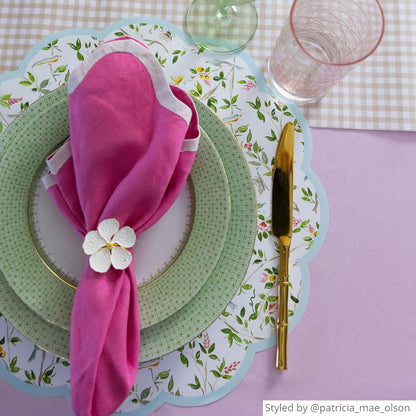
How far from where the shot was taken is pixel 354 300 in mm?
Result: 553

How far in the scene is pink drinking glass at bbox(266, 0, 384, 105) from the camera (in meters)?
0.50

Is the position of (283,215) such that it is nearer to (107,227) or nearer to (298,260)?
(298,260)

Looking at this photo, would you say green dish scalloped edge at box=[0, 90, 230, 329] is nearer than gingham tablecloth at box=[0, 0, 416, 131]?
Yes

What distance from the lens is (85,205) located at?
1.43 feet

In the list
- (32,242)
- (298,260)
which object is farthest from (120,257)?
(298,260)

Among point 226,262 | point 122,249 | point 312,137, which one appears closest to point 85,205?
point 122,249

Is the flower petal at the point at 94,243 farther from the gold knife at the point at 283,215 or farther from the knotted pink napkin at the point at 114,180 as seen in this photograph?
the gold knife at the point at 283,215

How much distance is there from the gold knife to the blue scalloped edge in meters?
0.02

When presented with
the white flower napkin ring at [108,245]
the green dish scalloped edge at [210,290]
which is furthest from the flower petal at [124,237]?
the green dish scalloped edge at [210,290]

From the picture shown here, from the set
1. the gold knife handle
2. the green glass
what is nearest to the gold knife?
the gold knife handle

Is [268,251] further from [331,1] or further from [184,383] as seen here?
[331,1]

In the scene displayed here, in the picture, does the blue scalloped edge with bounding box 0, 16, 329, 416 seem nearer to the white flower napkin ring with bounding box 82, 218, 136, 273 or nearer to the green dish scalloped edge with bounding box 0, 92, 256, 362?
the green dish scalloped edge with bounding box 0, 92, 256, 362

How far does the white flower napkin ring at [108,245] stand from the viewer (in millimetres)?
427

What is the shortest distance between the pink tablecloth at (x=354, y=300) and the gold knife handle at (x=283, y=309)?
16 mm
